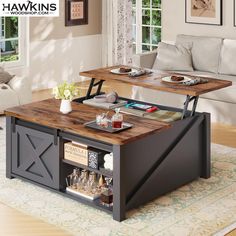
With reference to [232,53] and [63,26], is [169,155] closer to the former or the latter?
[232,53]

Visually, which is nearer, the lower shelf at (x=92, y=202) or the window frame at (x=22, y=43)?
the lower shelf at (x=92, y=202)

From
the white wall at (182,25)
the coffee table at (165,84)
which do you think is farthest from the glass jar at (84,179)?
A: the white wall at (182,25)

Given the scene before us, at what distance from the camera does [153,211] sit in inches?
195

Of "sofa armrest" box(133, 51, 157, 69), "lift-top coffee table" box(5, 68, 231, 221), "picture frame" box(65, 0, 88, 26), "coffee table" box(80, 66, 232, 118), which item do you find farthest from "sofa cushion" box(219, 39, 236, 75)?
"picture frame" box(65, 0, 88, 26)

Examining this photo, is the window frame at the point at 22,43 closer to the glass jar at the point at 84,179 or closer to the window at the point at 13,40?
the window at the point at 13,40

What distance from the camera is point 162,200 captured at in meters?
5.19

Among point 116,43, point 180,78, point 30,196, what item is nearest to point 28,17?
point 116,43

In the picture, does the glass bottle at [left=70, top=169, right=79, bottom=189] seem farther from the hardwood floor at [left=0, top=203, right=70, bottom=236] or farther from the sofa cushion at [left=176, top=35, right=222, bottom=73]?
the sofa cushion at [left=176, top=35, right=222, bottom=73]

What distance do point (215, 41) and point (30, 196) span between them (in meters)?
3.88

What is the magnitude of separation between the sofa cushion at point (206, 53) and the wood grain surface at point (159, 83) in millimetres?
1839

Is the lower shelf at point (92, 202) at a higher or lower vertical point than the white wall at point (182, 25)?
lower

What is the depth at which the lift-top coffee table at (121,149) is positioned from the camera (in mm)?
4828

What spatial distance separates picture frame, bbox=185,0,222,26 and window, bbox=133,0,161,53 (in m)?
0.90

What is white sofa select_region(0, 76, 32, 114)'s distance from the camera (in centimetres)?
770
